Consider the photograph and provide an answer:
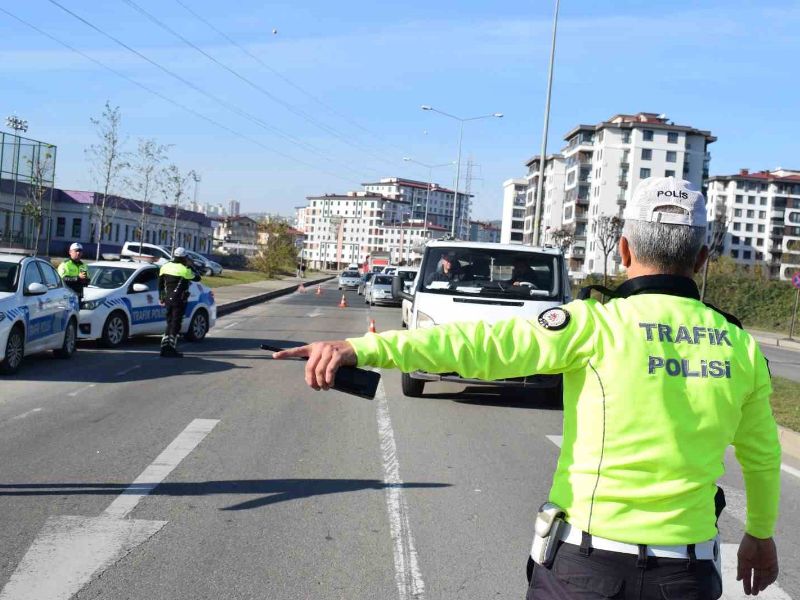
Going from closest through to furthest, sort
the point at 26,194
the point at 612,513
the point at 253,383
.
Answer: the point at 612,513
the point at 253,383
the point at 26,194

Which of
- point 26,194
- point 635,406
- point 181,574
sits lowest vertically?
point 181,574

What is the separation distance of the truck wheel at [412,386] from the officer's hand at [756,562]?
923 cm

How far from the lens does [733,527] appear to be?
669 centimetres

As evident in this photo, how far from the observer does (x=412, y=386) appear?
12.3 meters

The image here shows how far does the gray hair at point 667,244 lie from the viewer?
2.63m

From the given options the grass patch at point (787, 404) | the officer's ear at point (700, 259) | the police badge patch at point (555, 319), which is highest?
the officer's ear at point (700, 259)

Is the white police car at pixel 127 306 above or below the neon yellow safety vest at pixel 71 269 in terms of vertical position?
below

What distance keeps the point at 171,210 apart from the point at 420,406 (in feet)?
298

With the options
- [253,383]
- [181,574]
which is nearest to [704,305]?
[181,574]

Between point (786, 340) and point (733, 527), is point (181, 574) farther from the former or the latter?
point (786, 340)

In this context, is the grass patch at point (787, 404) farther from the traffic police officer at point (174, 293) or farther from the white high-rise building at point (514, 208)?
the white high-rise building at point (514, 208)

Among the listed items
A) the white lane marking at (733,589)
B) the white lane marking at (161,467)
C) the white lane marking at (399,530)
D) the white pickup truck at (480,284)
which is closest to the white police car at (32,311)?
the white lane marking at (161,467)

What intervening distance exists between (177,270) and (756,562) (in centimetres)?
1354

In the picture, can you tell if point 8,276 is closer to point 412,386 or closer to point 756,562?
point 412,386
